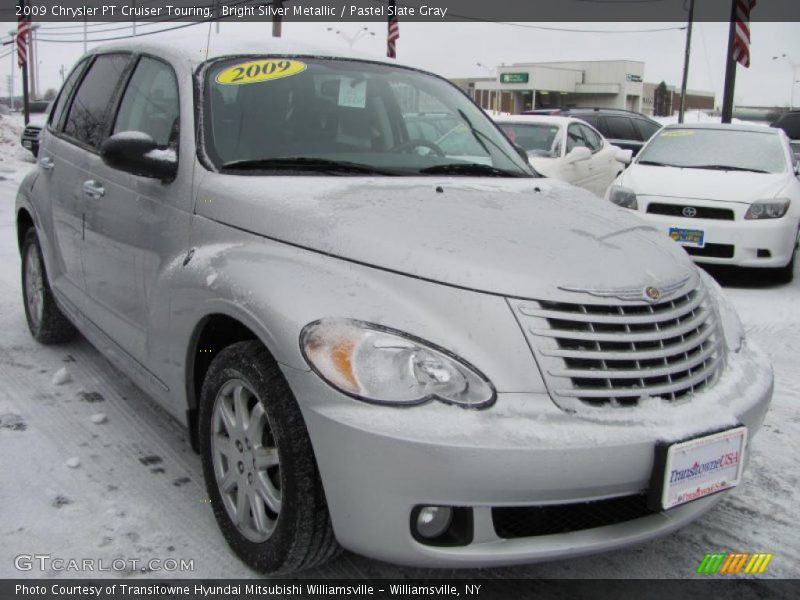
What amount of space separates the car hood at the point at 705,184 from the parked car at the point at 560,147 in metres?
1.27

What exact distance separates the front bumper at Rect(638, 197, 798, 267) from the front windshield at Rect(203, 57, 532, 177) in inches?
154

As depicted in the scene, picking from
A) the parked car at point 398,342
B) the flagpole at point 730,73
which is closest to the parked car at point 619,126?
the flagpole at point 730,73

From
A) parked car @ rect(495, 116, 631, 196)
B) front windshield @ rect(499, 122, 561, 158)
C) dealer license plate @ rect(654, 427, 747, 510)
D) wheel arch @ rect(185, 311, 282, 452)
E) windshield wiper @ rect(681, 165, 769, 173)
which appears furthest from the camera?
front windshield @ rect(499, 122, 561, 158)

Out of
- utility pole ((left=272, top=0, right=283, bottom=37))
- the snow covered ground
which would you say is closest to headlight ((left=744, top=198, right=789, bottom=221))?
the snow covered ground

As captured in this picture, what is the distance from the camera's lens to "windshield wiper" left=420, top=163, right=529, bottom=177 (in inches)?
126

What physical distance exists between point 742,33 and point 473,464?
15.3 meters

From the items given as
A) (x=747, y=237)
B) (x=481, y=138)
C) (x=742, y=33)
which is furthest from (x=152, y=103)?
(x=742, y=33)

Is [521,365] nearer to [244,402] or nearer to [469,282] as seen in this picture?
[469,282]

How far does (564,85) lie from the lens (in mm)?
67188

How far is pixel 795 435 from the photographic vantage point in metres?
3.72

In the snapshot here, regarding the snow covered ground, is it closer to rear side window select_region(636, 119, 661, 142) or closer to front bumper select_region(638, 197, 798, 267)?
front bumper select_region(638, 197, 798, 267)

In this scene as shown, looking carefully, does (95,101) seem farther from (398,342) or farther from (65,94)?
(398,342)

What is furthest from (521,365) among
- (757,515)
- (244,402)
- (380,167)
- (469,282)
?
(757,515)

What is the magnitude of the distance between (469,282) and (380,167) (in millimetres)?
1020
